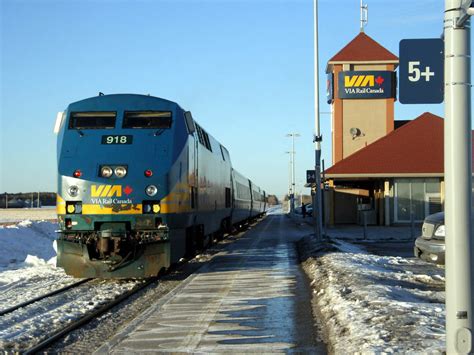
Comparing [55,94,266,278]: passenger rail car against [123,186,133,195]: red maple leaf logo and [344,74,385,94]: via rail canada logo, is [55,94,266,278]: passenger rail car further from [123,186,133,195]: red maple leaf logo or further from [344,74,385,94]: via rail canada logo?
[344,74,385,94]: via rail canada logo

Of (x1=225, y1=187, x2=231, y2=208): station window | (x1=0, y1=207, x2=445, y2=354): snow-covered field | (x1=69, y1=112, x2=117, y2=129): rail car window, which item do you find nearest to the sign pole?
(x1=225, y1=187, x2=231, y2=208): station window

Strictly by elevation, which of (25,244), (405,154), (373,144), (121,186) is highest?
(373,144)

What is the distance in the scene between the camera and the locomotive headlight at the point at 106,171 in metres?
11.6

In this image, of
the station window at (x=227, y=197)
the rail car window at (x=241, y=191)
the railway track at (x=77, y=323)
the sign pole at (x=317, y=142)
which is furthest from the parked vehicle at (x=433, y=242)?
the rail car window at (x=241, y=191)

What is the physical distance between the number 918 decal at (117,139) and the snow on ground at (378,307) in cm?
465

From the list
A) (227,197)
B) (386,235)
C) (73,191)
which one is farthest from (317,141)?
(73,191)

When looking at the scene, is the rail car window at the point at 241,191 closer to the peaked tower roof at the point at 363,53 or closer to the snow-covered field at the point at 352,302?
the peaked tower roof at the point at 363,53

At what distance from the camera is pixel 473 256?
5098mm

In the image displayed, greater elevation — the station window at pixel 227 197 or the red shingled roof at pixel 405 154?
the red shingled roof at pixel 405 154

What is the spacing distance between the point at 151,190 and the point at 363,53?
28.4 m

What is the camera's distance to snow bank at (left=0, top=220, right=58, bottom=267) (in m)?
19.6

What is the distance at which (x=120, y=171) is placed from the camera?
11.7 m

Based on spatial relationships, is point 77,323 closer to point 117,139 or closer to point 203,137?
Answer: point 117,139

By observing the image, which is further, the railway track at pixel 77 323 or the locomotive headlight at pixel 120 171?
the locomotive headlight at pixel 120 171
